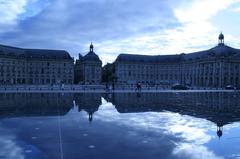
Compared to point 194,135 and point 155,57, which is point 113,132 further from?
point 155,57

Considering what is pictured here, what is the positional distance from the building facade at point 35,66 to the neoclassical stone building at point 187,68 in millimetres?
28312

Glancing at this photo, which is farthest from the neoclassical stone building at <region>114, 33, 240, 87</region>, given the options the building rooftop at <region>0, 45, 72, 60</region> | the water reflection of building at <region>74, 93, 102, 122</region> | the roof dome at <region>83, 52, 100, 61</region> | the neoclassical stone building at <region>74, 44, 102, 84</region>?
the water reflection of building at <region>74, 93, 102, 122</region>

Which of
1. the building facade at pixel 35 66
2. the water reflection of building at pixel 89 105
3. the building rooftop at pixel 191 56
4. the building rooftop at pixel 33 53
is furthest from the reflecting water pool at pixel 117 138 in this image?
the building rooftop at pixel 33 53

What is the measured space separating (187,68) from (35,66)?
7624 cm

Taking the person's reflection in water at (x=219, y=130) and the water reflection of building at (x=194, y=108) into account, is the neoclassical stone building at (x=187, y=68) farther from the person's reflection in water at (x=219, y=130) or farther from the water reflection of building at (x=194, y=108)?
the person's reflection in water at (x=219, y=130)

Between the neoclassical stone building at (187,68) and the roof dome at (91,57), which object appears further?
the roof dome at (91,57)

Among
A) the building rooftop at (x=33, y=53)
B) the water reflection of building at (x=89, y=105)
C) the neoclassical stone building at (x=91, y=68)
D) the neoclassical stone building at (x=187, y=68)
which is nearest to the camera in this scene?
the water reflection of building at (x=89, y=105)

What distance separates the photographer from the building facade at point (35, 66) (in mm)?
142125

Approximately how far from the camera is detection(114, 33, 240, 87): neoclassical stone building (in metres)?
132

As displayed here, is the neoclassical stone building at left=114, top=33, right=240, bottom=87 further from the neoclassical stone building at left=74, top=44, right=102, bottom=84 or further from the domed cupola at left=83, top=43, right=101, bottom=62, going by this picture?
the domed cupola at left=83, top=43, right=101, bottom=62

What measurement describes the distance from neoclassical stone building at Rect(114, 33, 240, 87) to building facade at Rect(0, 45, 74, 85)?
28312mm

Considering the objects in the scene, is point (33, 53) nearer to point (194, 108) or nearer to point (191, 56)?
point (191, 56)

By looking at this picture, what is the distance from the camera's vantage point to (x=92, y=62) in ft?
528

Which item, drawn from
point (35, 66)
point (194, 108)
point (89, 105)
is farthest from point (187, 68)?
point (89, 105)
